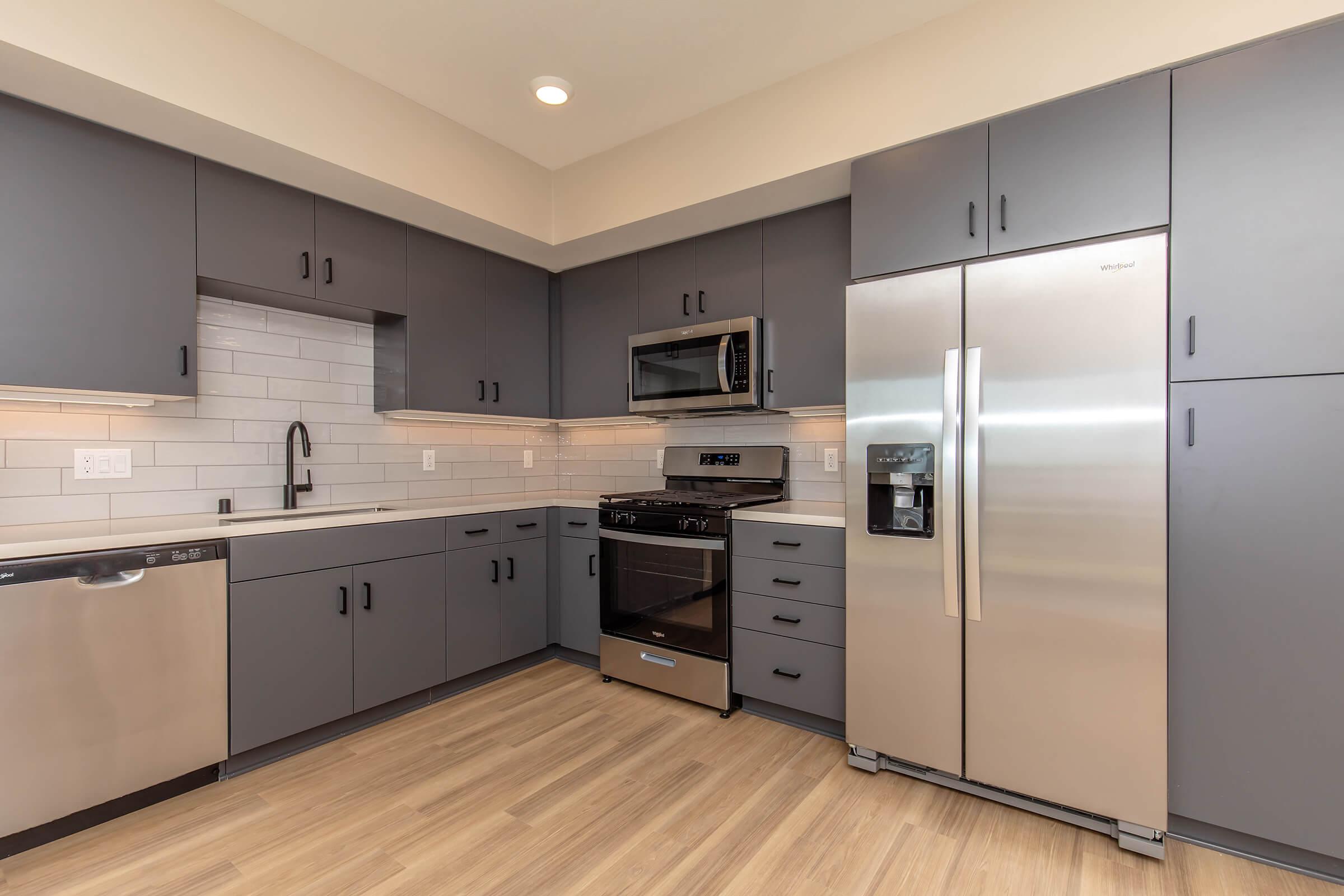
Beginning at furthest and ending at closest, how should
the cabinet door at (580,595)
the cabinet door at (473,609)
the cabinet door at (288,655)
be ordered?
the cabinet door at (580,595), the cabinet door at (473,609), the cabinet door at (288,655)

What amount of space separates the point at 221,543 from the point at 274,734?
0.74m

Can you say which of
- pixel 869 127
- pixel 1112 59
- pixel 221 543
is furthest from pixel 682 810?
pixel 1112 59

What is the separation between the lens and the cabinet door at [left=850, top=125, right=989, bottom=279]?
209cm

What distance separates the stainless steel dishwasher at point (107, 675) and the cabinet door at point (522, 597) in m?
1.19

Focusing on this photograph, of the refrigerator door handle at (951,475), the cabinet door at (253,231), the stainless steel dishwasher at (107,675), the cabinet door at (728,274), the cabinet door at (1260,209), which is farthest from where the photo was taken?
the cabinet door at (728,274)

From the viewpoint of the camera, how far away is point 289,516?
264 centimetres

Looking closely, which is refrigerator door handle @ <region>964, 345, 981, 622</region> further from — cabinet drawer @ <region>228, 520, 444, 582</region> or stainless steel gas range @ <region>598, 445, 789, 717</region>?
cabinet drawer @ <region>228, 520, 444, 582</region>

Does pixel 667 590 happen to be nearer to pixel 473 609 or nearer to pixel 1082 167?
pixel 473 609

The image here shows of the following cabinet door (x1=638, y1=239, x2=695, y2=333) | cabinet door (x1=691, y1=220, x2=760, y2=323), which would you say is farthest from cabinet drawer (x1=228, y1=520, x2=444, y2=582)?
cabinet door (x1=691, y1=220, x2=760, y2=323)

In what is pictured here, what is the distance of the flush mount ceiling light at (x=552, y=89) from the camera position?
247 cm

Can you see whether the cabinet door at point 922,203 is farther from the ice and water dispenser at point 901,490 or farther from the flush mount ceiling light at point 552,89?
the flush mount ceiling light at point 552,89

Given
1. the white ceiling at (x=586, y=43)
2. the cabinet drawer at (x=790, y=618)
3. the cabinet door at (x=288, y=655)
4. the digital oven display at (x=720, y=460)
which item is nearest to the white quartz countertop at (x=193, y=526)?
the cabinet door at (x=288, y=655)

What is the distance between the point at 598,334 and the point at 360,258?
50.0 inches

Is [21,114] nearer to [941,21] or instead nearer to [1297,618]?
[941,21]
